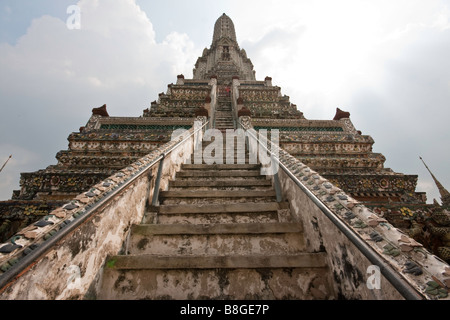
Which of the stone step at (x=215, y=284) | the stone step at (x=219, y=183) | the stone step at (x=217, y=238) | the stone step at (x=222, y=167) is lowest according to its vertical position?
the stone step at (x=215, y=284)

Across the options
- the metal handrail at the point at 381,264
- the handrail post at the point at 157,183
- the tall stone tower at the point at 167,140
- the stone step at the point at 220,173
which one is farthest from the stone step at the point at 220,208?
the tall stone tower at the point at 167,140

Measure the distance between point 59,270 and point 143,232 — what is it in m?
1.06

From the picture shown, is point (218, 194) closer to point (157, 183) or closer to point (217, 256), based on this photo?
point (157, 183)

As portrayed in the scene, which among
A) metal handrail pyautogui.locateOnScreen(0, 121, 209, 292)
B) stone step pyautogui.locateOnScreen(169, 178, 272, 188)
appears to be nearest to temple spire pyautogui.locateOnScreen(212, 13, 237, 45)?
stone step pyautogui.locateOnScreen(169, 178, 272, 188)

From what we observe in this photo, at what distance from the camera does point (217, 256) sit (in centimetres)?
209

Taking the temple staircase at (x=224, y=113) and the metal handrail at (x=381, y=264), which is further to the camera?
the temple staircase at (x=224, y=113)

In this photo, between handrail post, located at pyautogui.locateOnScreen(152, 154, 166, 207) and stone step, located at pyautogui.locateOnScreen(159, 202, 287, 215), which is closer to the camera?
stone step, located at pyautogui.locateOnScreen(159, 202, 287, 215)

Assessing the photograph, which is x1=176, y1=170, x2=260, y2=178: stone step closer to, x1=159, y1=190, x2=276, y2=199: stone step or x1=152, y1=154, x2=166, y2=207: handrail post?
x1=159, y1=190, x2=276, y2=199: stone step

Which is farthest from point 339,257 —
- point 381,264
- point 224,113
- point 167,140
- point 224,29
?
point 224,29

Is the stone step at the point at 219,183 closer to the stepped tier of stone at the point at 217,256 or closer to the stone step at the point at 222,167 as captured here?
the stepped tier of stone at the point at 217,256

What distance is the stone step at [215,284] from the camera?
1.92 meters

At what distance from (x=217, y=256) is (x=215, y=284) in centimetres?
24

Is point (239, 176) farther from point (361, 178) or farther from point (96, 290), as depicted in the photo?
point (96, 290)

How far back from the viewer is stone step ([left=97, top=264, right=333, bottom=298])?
1.92 m
